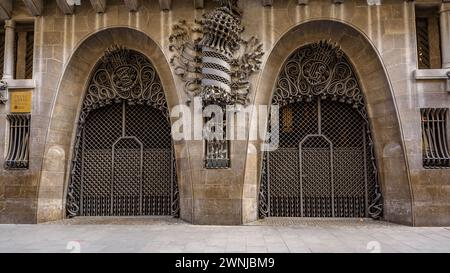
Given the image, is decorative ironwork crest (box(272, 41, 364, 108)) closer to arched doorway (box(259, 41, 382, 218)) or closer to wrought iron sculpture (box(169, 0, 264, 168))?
arched doorway (box(259, 41, 382, 218))

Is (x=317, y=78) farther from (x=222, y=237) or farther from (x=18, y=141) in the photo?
(x=18, y=141)

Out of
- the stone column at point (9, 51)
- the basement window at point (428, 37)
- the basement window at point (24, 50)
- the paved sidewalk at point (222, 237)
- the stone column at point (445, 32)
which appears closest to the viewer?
the paved sidewalk at point (222, 237)

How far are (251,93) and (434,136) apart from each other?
16.9 ft

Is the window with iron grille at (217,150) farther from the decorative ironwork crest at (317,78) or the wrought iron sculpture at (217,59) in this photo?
the decorative ironwork crest at (317,78)

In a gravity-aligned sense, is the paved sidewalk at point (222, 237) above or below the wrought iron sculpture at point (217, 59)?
below

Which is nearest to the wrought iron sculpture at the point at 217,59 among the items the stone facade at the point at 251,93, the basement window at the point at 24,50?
the stone facade at the point at 251,93

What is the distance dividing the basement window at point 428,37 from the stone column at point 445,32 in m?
0.28

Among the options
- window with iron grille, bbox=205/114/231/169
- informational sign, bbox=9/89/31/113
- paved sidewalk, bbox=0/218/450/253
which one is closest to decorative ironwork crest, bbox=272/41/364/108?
window with iron grille, bbox=205/114/231/169

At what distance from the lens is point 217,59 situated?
10.1m

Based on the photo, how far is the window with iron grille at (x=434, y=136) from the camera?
1002 centimetres

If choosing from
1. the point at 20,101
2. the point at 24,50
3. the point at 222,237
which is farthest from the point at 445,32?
the point at 24,50

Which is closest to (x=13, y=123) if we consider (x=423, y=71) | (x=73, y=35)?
(x=73, y=35)

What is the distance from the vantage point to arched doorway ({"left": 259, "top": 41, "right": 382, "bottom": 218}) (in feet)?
36.5

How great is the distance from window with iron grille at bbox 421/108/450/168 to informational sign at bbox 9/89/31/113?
11135 mm
